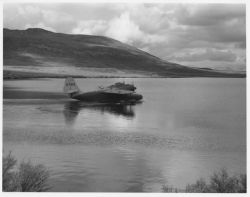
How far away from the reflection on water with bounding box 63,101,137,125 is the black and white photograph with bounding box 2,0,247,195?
0.04 meters

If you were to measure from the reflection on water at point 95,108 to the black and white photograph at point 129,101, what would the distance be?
43 mm

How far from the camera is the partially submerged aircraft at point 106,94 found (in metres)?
14.3

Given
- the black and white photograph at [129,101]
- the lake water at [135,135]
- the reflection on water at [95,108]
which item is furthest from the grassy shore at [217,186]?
the reflection on water at [95,108]

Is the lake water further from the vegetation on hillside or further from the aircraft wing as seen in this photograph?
the aircraft wing

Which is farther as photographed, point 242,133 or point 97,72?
point 97,72

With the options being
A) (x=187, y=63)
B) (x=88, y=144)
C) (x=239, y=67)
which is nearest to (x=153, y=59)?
(x=187, y=63)

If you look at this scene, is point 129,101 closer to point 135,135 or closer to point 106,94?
point 106,94

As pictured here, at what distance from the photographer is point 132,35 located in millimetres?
12523

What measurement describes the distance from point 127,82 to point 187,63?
248 cm

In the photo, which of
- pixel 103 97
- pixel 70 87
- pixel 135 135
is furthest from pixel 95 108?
pixel 135 135

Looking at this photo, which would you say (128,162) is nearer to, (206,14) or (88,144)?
(88,144)

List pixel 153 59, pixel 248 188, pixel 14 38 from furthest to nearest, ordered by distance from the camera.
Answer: pixel 153 59, pixel 14 38, pixel 248 188

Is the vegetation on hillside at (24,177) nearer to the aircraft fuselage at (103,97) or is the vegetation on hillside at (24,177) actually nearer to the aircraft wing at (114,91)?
the aircraft fuselage at (103,97)

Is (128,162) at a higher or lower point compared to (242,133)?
lower
